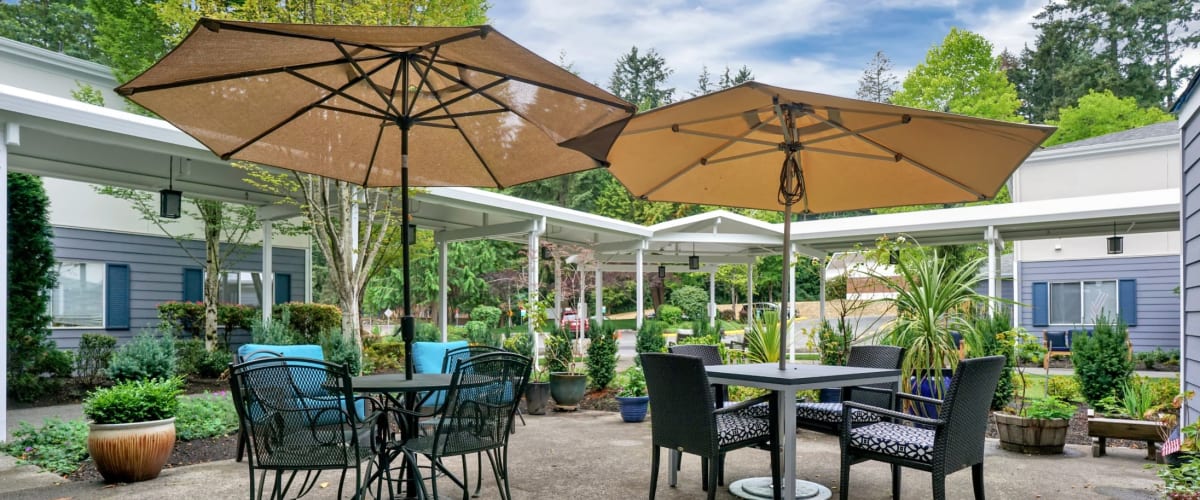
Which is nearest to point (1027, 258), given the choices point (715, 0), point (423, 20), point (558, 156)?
point (423, 20)

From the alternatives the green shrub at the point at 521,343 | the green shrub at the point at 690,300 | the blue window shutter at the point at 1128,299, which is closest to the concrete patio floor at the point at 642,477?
the green shrub at the point at 521,343

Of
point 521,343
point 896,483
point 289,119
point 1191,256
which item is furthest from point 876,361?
point 521,343

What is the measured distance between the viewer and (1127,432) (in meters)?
5.22

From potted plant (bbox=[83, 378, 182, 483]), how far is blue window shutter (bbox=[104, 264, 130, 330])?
728 cm

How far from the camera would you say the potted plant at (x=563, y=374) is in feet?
25.1

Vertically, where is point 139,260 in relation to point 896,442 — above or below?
above

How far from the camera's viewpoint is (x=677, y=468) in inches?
176

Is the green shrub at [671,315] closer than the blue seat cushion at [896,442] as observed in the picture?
No

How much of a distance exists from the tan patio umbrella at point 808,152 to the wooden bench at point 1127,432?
2.06 m

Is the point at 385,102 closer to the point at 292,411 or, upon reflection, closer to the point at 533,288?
the point at 292,411

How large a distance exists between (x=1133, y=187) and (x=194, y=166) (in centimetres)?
1600

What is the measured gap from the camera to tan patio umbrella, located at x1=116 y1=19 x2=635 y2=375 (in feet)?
9.98

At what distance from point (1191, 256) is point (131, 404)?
22.0 feet

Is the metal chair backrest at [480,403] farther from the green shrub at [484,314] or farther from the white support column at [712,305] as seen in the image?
the green shrub at [484,314]
